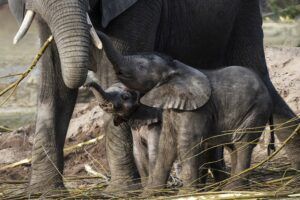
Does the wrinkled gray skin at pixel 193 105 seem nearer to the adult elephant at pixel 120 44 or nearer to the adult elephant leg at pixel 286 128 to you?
the adult elephant at pixel 120 44

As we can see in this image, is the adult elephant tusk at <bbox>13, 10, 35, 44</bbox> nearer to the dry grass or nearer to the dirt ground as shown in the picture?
the dry grass

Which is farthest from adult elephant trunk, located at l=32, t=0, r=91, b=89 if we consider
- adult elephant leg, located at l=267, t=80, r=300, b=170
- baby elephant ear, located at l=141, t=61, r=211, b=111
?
adult elephant leg, located at l=267, t=80, r=300, b=170

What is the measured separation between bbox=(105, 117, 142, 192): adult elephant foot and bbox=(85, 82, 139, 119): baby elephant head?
Result: 1.58ft

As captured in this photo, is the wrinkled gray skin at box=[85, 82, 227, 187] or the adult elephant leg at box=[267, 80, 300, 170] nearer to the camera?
the wrinkled gray skin at box=[85, 82, 227, 187]

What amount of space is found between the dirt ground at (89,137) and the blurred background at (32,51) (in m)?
0.02

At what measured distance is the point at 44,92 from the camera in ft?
23.2

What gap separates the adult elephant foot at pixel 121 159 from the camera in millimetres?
6922

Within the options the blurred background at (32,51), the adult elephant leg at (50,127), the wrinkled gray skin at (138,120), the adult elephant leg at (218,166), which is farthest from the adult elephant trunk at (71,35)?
the blurred background at (32,51)

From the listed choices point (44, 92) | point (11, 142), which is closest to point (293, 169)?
point (44, 92)

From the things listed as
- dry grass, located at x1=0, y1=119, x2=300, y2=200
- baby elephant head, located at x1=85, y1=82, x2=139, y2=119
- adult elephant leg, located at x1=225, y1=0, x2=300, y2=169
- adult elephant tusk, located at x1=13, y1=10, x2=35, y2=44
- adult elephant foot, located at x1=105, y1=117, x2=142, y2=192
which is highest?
adult elephant tusk, located at x1=13, y1=10, x2=35, y2=44

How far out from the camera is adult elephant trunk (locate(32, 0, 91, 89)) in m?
6.08

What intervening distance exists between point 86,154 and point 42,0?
284 cm

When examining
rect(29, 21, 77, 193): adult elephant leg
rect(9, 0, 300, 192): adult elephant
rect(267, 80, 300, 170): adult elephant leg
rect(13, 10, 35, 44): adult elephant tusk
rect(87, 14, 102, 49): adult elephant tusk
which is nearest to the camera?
rect(87, 14, 102, 49): adult elephant tusk

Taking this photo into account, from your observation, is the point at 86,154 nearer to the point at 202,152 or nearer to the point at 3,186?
the point at 3,186
